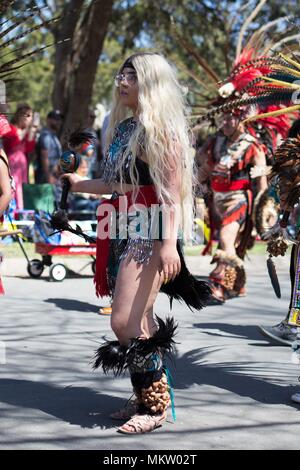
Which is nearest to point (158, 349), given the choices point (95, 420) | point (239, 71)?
point (95, 420)

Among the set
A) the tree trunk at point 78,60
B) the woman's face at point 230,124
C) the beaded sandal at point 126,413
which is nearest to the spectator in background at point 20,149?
the tree trunk at point 78,60

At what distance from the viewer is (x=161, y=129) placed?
446cm

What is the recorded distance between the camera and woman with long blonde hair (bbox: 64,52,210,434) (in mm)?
4441

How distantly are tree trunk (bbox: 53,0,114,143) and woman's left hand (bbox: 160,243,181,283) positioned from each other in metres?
11.7

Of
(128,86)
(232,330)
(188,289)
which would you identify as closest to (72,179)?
(128,86)

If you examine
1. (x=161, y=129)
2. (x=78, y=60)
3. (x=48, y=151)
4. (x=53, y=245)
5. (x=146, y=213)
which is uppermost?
(x=78, y=60)

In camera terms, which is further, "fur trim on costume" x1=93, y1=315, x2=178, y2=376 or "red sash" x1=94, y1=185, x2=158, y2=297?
"red sash" x1=94, y1=185, x2=158, y2=297

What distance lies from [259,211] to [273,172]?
13.3 ft

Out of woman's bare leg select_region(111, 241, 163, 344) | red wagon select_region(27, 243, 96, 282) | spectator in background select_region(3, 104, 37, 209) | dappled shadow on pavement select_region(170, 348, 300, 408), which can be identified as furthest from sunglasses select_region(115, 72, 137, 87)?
spectator in background select_region(3, 104, 37, 209)

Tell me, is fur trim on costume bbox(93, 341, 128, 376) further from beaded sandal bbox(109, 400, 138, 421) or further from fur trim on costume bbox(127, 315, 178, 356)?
beaded sandal bbox(109, 400, 138, 421)

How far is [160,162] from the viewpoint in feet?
14.5

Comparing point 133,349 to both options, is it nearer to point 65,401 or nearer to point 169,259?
point 169,259

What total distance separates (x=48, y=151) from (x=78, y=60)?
3.77 meters

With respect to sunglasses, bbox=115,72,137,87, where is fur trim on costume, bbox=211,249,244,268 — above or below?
below
